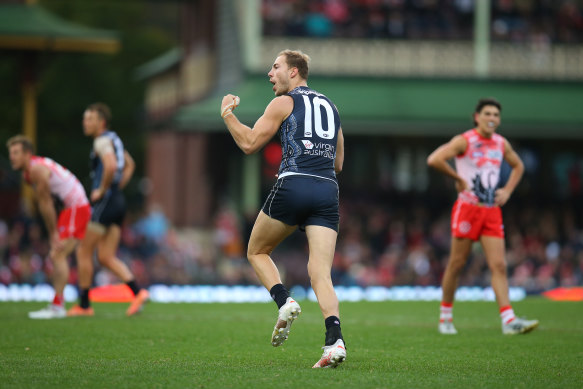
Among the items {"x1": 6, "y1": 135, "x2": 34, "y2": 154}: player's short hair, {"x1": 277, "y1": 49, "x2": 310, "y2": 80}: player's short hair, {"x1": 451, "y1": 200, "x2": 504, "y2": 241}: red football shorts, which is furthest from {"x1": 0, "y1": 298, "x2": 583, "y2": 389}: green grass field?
{"x1": 277, "y1": 49, "x2": 310, "y2": 80}: player's short hair

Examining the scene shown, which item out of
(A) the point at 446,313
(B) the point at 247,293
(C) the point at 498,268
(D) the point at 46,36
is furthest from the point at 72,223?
(D) the point at 46,36

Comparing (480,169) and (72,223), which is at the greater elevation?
(480,169)

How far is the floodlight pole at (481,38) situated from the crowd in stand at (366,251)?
3506 mm

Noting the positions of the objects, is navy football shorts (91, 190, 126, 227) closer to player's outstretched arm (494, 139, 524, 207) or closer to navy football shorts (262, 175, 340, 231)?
player's outstretched arm (494, 139, 524, 207)

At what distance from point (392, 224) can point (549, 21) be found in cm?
692

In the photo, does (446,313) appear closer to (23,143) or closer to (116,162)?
(116,162)

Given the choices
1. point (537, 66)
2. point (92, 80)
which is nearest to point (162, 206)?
point (537, 66)

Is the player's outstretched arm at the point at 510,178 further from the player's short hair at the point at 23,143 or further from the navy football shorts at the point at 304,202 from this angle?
the player's short hair at the point at 23,143

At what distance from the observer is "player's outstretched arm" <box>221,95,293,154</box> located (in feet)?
27.8

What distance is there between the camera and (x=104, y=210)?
13.9m

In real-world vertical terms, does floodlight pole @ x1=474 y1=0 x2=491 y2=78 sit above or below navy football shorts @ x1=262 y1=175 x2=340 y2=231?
above

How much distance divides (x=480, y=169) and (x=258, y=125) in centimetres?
421

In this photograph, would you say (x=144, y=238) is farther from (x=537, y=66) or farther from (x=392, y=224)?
(x=537, y=66)

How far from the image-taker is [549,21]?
1131 inches
